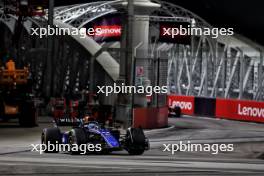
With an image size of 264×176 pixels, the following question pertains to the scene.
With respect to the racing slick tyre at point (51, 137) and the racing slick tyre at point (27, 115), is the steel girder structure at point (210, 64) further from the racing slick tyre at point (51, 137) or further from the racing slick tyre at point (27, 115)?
the racing slick tyre at point (51, 137)

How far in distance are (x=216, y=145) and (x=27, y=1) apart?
1279cm

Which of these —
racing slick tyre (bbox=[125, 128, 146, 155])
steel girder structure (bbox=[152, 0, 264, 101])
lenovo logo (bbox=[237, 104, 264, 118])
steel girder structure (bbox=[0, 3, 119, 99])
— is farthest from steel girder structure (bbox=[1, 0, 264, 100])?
racing slick tyre (bbox=[125, 128, 146, 155])

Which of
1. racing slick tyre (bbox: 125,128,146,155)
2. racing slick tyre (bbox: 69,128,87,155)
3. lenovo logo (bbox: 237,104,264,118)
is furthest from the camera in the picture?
lenovo logo (bbox: 237,104,264,118)

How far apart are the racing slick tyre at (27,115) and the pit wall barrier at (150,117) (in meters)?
4.27

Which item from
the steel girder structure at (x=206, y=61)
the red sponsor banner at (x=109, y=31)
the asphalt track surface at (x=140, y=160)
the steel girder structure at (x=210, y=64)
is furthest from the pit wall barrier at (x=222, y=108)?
the red sponsor banner at (x=109, y=31)

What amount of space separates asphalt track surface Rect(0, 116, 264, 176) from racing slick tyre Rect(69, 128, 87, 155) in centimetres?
23

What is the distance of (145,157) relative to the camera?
17.5 metres

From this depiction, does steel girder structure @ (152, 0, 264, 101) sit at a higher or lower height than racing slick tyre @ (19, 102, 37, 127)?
higher

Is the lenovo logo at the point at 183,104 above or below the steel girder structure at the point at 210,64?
below

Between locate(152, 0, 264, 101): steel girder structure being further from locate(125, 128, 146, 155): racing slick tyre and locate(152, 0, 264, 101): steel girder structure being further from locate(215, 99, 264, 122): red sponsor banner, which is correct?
locate(125, 128, 146, 155): racing slick tyre

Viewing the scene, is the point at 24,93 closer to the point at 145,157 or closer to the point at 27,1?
the point at 27,1

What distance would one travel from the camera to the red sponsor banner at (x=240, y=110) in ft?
120

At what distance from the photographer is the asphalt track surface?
1442 cm

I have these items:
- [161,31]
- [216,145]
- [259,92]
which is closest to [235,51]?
[161,31]
